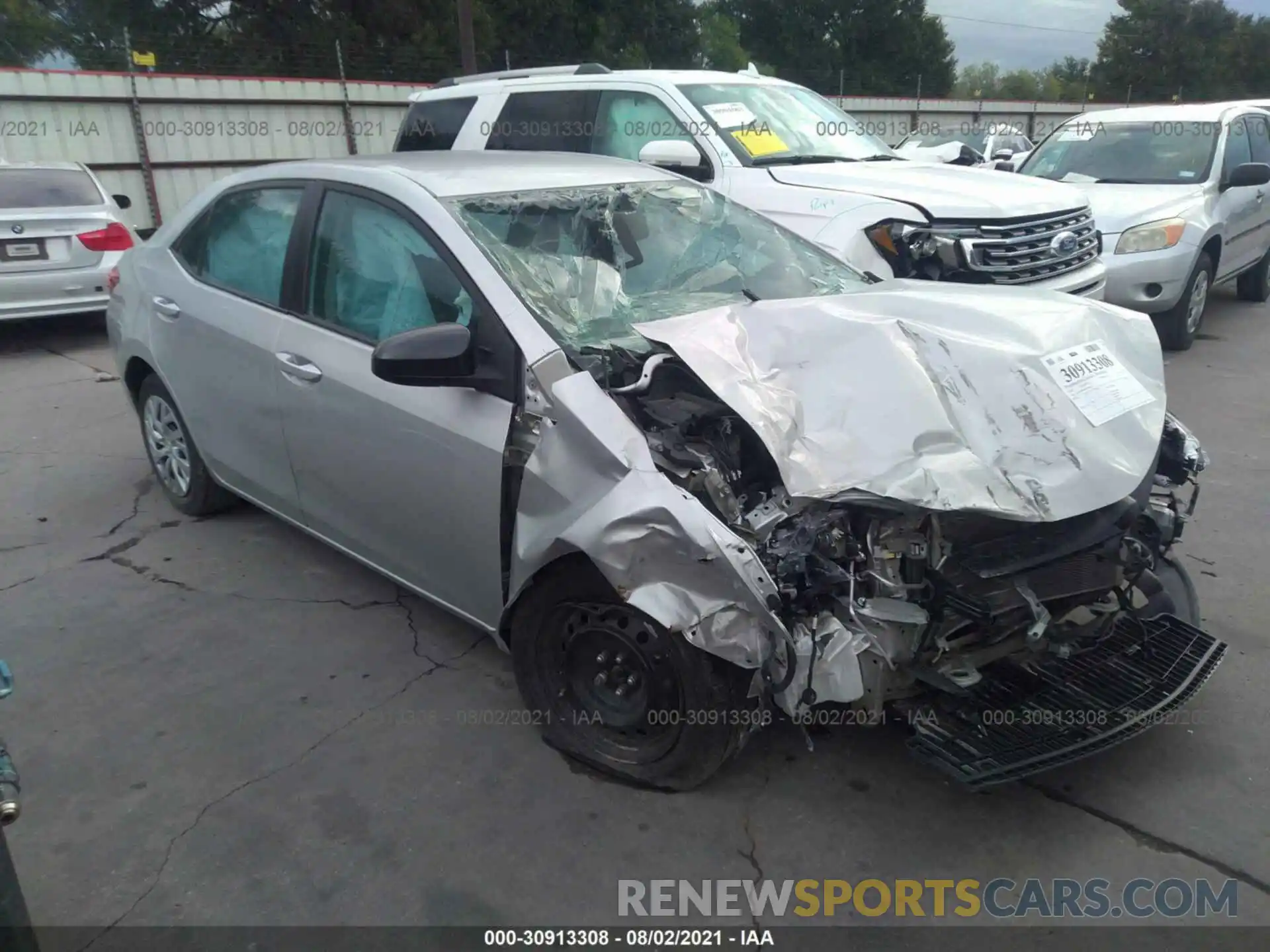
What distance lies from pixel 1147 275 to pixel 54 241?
9.00 metres

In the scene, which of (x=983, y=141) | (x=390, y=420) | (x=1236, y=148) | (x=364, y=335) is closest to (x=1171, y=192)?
(x=1236, y=148)

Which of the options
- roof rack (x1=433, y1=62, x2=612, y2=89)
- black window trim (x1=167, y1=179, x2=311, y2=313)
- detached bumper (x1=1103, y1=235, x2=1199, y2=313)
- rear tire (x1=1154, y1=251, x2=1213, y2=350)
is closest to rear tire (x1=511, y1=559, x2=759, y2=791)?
black window trim (x1=167, y1=179, x2=311, y2=313)

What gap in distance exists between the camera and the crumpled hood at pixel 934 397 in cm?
258

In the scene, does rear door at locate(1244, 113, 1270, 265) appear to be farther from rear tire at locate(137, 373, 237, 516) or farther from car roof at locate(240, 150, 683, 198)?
rear tire at locate(137, 373, 237, 516)

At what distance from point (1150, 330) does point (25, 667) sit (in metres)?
4.22

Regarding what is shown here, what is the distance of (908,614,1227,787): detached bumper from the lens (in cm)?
259

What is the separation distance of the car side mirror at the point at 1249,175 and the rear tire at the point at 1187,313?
644 millimetres

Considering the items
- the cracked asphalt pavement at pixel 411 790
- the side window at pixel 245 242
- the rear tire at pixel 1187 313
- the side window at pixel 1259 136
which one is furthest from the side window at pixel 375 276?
the side window at pixel 1259 136

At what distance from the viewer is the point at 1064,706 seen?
2.77 m

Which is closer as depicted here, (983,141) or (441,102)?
(441,102)

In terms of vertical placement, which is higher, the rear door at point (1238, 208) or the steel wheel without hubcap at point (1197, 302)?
the rear door at point (1238, 208)

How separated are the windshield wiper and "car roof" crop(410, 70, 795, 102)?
0.85 m

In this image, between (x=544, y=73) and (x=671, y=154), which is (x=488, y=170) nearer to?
(x=671, y=154)

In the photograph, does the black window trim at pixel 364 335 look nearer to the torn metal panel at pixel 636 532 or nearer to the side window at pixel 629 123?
the torn metal panel at pixel 636 532
